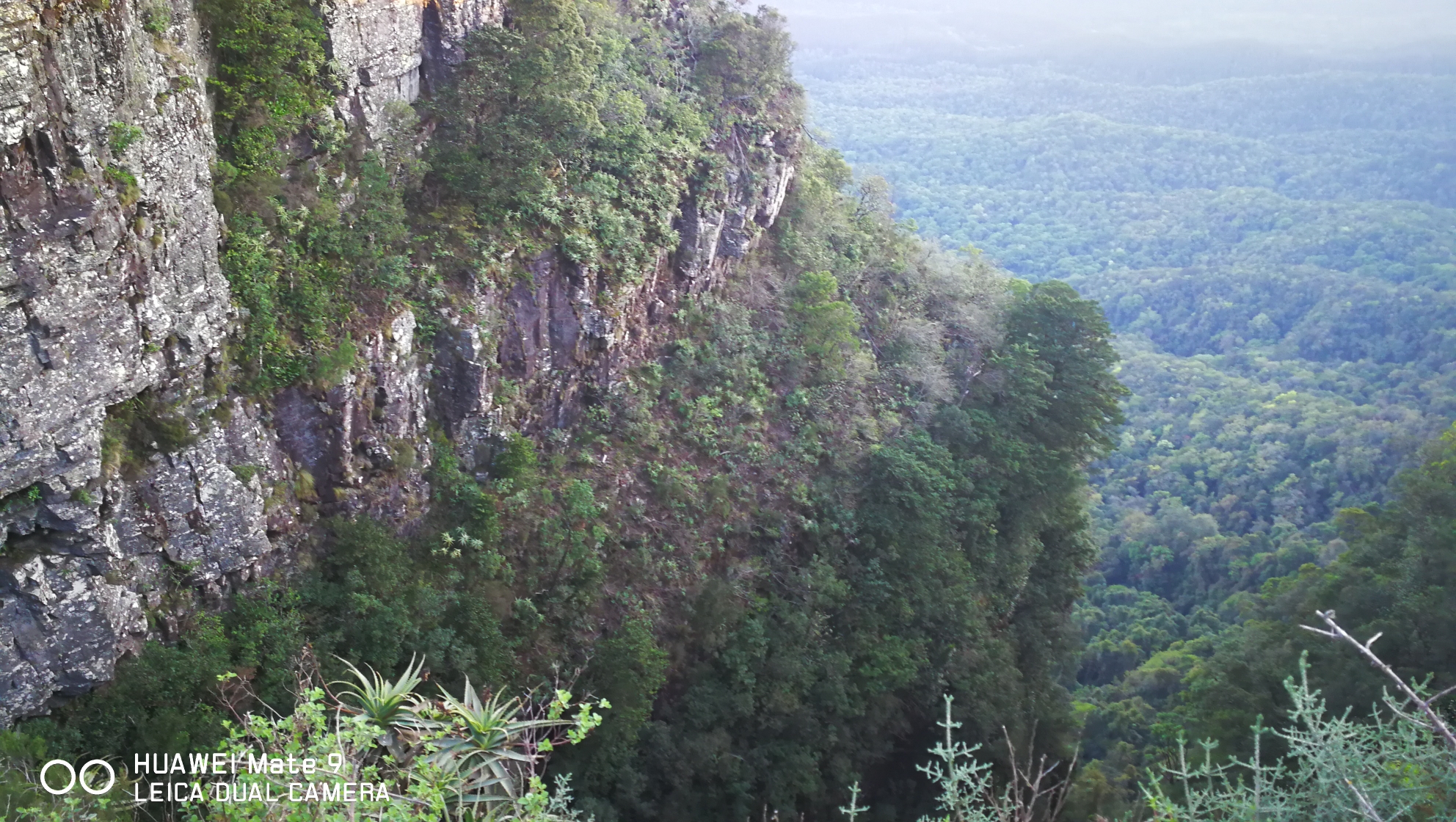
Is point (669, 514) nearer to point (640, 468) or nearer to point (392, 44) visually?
point (640, 468)

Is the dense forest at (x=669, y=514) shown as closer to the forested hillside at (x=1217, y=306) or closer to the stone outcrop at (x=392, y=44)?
the stone outcrop at (x=392, y=44)

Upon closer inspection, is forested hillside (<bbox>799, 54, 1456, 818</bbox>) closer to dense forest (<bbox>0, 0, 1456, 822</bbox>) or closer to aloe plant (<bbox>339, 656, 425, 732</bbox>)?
dense forest (<bbox>0, 0, 1456, 822</bbox>)

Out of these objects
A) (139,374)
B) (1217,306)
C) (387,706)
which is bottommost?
(1217,306)

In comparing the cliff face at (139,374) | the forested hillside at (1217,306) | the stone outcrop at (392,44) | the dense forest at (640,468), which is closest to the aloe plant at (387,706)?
the dense forest at (640,468)

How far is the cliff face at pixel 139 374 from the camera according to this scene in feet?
31.0

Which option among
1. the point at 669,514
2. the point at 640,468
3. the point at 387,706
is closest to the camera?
the point at 387,706

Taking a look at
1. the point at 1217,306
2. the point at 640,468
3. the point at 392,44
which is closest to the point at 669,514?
the point at 640,468

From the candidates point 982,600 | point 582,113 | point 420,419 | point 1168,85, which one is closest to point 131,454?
point 420,419

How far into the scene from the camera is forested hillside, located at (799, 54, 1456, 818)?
78.5ft

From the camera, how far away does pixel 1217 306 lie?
230 feet

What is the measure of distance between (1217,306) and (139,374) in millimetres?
73518

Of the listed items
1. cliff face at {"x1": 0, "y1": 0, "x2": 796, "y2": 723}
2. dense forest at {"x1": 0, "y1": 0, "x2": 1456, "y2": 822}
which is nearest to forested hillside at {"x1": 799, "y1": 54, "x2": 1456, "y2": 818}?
dense forest at {"x1": 0, "y1": 0, "x2": 1456, "y2": 822}

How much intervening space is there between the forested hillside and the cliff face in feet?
41.6

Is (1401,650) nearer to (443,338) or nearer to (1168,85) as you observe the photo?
(443,338)
